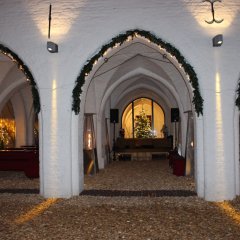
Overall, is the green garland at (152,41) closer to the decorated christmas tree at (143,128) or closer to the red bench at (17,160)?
the red bench at (17,160)

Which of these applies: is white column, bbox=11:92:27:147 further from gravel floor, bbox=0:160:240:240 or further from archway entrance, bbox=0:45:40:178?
gravel floor, bbox=0:160:240:240

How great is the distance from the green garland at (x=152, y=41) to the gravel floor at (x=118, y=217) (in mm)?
1999

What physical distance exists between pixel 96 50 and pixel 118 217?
367 centimetres

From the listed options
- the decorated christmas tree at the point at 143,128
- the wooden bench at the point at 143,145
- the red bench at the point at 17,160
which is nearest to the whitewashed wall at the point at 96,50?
the red bench at the point at 17,160

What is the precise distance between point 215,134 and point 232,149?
482 millimetres

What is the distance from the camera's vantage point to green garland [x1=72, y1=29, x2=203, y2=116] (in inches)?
279

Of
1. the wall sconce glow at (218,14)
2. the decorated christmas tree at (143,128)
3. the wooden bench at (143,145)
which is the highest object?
the wall sconce glow at (218,14)

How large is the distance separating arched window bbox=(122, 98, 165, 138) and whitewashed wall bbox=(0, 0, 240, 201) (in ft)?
56.1

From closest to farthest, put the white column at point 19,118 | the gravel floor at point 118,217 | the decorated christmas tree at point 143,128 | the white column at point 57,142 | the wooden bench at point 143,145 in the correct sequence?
the gravel floor at point 118,217, the white column at point 57,142, the white column at point 19,118, the wooden bench at point 143,145, the decorated christmas tree at point 143,128

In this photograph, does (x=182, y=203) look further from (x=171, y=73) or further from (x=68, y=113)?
(x=171, y=73)

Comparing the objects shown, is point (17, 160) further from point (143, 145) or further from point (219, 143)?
point (143, 145)

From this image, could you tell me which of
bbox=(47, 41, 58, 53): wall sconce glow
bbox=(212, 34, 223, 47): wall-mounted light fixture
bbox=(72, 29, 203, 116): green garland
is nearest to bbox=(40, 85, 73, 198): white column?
bbox=(72, 29, 203, 116): green garland

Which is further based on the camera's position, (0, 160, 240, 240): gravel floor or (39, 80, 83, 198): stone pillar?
(39, 80, 83, 198): stone pillar

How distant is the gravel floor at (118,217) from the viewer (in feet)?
16.1
